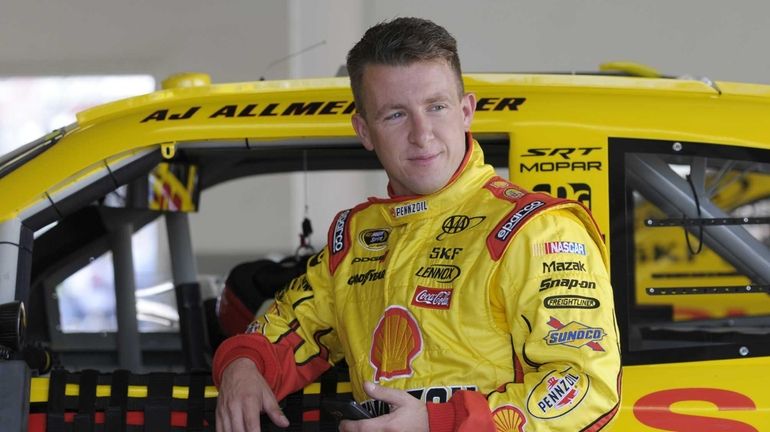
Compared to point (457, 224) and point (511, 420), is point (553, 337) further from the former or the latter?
point (457, 224)

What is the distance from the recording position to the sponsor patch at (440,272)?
1766 mm

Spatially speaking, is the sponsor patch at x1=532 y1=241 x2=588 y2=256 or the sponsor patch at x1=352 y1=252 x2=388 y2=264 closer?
the sponsor patch at x1=532 y1=241 x2=588 y2=256

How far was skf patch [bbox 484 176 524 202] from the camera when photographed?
5.93 feet

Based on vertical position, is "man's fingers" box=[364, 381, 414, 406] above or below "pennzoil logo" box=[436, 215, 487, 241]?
below

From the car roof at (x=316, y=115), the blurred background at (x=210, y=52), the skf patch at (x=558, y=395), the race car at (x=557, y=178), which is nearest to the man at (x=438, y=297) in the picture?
the skf patch at (x=558, y=395)

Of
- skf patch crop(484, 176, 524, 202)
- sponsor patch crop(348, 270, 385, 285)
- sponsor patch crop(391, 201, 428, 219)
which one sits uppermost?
skf patch crop(484, 176, 524, 202)

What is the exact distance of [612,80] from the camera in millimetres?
2184

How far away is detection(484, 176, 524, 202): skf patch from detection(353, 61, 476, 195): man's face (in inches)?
2.7

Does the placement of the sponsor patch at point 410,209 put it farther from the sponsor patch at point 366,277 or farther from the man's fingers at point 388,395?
the man's fingers at point 388,395

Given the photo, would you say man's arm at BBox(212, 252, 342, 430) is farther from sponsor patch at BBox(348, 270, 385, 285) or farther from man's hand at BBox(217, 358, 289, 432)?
sponsor patch at BBox(348, 270, 385, 285)

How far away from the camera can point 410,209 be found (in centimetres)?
187

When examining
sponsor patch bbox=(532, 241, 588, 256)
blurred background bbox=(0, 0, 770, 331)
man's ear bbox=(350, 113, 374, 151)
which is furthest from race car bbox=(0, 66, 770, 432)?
blurred background bbox=(0, 0, 770, 331)

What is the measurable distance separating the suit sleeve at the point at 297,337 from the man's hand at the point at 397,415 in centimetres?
45

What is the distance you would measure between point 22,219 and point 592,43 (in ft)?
22.3
